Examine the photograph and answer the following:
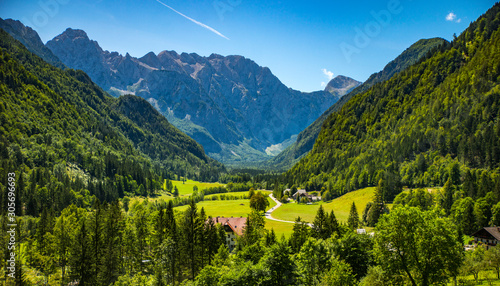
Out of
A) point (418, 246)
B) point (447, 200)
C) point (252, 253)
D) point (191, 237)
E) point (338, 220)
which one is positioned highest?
point (418, 246)

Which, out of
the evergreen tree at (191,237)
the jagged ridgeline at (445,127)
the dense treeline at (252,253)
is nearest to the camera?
the dense treeline at (252,253)

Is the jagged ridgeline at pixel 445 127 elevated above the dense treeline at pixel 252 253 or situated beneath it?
elevated above

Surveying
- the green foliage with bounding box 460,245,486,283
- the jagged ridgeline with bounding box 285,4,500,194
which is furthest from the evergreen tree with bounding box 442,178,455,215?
the green foliage with bounding box 460,245,486,283

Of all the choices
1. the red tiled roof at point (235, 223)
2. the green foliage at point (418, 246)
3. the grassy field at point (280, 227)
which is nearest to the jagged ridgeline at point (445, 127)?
the grassy field at point (280, 227)

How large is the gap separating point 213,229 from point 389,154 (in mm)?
135958

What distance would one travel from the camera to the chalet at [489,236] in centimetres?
6906

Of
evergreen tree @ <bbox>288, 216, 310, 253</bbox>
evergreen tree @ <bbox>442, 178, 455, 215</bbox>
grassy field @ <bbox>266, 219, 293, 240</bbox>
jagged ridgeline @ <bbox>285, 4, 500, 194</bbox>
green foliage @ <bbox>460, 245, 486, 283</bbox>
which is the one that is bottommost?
grassy field @ <bbox>266, 219, 293, 240</bbox>

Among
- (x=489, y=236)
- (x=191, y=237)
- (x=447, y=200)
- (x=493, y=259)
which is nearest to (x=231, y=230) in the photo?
(x=191, y=237)

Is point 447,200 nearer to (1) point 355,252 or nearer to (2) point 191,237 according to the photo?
(1) point 355,252

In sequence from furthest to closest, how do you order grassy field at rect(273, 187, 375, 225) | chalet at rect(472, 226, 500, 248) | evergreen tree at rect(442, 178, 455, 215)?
1. grassy field at rect(273, 187, 375, 225)
2. evergreen tree at rect(442, 178, 455, 215)
3. chalet at rect(472, 226, 500, 248)

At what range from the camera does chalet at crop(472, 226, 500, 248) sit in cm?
6906

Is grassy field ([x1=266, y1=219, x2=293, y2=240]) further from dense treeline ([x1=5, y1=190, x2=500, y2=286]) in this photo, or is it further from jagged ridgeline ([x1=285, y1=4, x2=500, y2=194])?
jagged ridgeline ([x1=285, y1=4, x2=500, y2=194])

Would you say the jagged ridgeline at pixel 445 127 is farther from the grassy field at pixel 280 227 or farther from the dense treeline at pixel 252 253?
the dense treeline at pixel 252 253

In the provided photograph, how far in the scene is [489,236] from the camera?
7144cm
